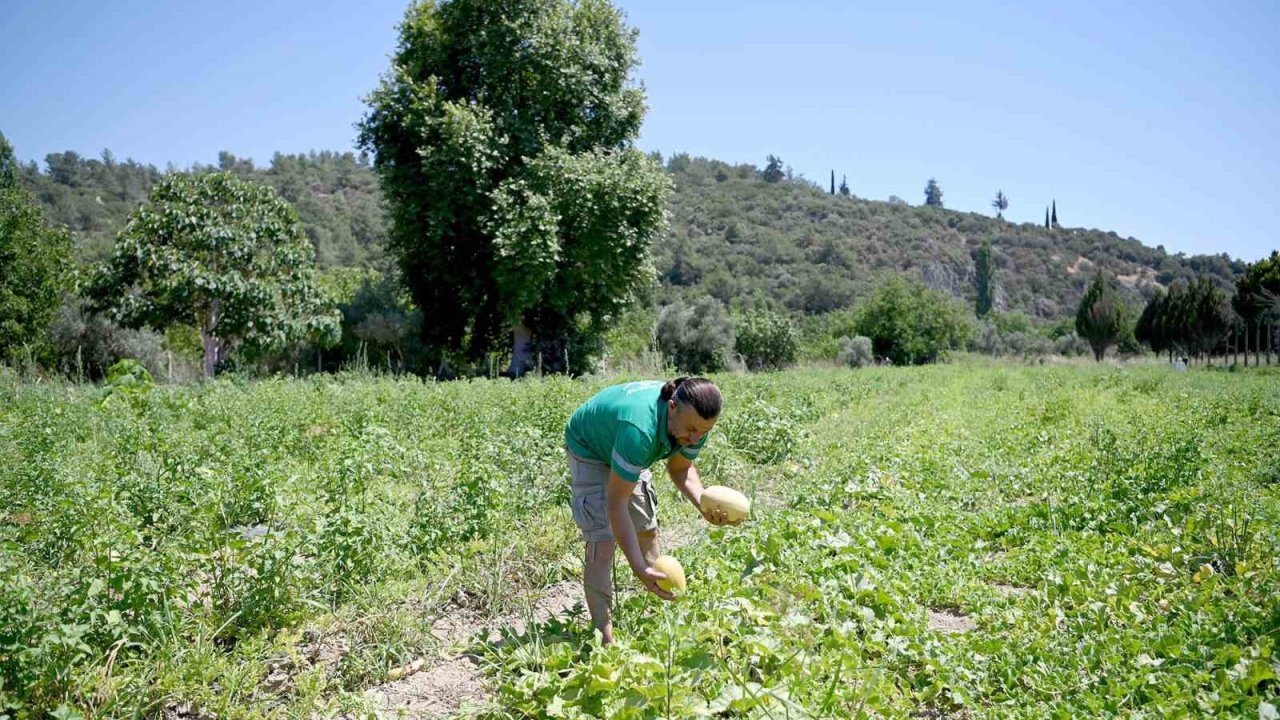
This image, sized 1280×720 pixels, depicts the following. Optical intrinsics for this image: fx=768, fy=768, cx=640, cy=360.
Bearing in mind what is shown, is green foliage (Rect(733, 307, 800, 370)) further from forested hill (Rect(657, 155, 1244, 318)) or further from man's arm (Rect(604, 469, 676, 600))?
man's arm (Rect(604, 469, 676, 600))

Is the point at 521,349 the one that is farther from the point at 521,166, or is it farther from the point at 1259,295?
the point at 1259,295

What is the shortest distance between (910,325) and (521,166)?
91.2 feet

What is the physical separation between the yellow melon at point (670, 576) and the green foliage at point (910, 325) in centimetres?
3921

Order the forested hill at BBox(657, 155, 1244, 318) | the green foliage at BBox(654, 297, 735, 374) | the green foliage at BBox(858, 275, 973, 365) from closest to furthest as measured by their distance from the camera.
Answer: the green foliage at BBox(654, 297, 735, 374), the green foliage at BBox(858, 275, 973, 365), the forested hill at BBox(657, 155, 1244, 318)

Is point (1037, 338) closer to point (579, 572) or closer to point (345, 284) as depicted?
point (345, 284)

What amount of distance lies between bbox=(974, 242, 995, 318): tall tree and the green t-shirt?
68002 mm

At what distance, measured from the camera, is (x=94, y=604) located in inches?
128

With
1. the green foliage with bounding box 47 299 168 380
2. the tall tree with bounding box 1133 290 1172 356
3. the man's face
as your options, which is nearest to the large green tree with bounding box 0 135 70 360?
the green foliage with bounding box 47 299 168 380

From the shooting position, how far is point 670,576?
136 inches

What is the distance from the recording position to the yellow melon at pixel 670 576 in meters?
3.47

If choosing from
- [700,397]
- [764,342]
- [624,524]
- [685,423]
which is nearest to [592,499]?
[624,524]

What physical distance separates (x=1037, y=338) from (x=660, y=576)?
5752cm

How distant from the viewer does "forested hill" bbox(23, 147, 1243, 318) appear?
49.6 metres

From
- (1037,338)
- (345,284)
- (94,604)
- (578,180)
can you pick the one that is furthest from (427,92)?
(1037,338)
